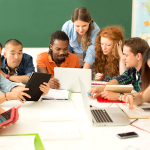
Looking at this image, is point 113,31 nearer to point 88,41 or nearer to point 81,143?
point 88,41

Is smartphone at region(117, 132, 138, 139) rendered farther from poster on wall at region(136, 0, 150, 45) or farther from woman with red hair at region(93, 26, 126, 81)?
poster on wall at region(136, 0, 150, 45)

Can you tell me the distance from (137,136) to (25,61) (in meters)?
1.80

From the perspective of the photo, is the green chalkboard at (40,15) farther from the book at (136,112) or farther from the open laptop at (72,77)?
the book at (136,112)

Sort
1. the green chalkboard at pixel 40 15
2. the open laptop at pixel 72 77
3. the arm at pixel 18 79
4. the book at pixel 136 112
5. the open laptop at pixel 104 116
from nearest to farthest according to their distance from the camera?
the open laptop at pixel 104 116 → the book at pixel 136 112 → the open laptop at pixel 72 77 → the arm at pixel 18 79 → the green chalkboard at pixel 40 15

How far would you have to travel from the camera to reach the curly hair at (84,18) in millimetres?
2354

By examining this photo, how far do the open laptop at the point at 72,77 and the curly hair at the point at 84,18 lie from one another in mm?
901

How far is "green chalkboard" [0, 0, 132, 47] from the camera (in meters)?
3.28

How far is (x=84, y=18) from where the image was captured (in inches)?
92.8

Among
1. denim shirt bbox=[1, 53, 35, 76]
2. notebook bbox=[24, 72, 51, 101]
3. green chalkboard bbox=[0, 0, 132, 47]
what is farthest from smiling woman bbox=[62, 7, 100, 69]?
notebook bbox=[24, 72, 51, 101]

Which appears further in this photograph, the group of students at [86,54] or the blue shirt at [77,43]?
the blue shirt at [77,43]

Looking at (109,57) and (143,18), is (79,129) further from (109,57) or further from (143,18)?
(143,18)

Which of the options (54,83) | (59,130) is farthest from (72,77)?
(59,130)

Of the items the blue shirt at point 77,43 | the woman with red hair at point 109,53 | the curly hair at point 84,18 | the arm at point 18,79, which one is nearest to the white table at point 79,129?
the arm at point 18,79

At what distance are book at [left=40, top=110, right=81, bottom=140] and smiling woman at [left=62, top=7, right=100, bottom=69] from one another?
4.43 feet
